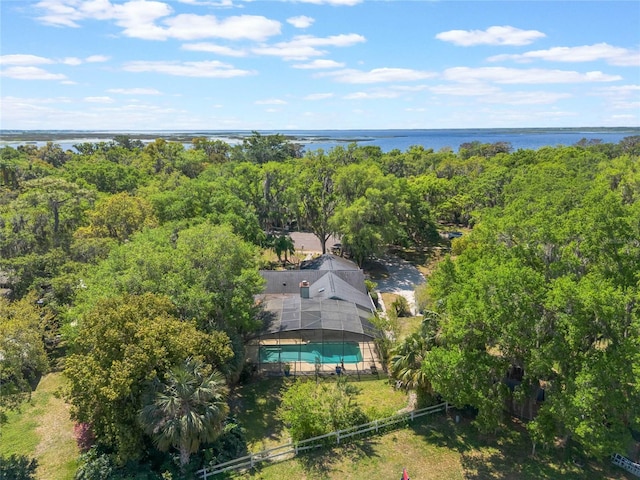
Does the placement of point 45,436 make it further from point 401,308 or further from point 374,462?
point 401,308

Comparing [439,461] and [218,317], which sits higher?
[218,317]

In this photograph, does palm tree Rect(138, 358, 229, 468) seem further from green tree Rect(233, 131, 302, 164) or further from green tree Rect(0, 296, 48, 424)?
green tree Rect(233, 131, 302, 164)

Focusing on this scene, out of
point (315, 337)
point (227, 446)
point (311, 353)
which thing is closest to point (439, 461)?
point (227, 446)

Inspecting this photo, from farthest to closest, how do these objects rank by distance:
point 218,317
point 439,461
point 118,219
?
point 118,219 → point 218,317 → point 439,461

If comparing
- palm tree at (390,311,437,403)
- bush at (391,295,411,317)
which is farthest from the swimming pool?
bush at (391,295,411,317)

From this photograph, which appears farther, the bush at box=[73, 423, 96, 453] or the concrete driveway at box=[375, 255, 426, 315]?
the concrete driveway at box=[375, 255, 426, 315]

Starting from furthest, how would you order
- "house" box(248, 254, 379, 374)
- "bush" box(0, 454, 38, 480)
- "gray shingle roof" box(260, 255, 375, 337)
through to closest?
"gray shingle roof" box(260, 255, 375, 337)
"house" box(248, 254, 379, 374)
"bush" box(0, 454, 38, 480)
